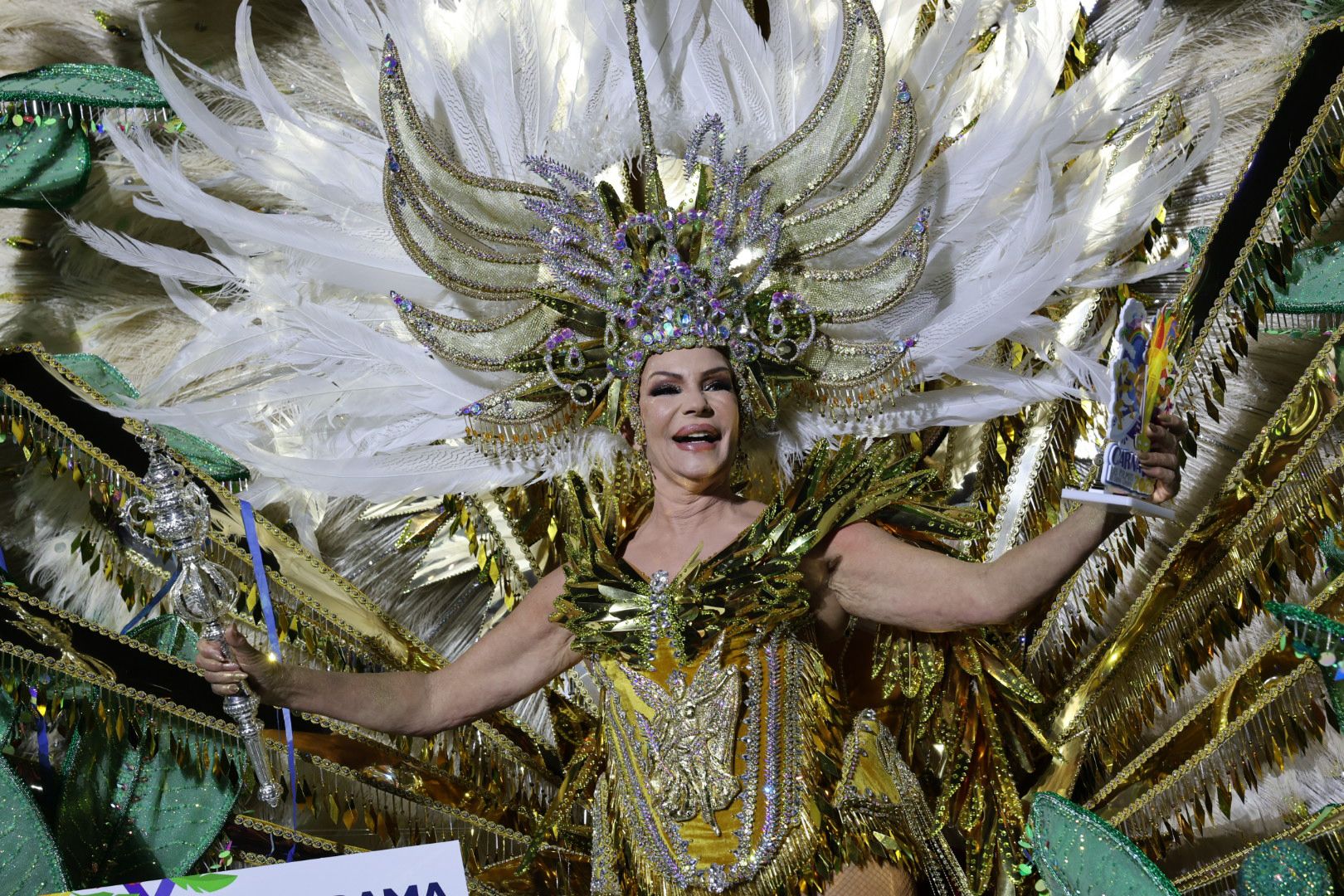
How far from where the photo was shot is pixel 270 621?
96.0 inches

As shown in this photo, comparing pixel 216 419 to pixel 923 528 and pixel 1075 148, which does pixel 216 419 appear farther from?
pixel 1075 148

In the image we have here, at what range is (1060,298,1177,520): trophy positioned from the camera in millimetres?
1926

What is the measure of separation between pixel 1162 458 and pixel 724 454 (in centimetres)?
83

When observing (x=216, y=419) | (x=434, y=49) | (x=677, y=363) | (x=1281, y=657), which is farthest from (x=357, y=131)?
(x=1281, y=657)

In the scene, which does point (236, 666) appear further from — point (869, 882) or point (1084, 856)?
point (1084, 856)

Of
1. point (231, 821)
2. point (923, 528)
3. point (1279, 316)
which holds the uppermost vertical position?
point (1279, 316)

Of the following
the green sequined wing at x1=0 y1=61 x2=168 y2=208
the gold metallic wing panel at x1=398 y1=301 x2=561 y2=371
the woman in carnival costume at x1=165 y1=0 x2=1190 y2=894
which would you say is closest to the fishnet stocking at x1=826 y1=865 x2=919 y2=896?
the woman in carnival costume at x1=165 y1=0 x2=1190 y2=894

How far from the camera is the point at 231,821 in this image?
9.52 feet

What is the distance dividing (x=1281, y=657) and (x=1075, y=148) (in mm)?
1051

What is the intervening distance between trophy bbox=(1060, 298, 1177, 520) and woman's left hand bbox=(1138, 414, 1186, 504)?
0.6 inches

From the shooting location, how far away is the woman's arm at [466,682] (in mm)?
2551

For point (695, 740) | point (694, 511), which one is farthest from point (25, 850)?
point (694, 511)

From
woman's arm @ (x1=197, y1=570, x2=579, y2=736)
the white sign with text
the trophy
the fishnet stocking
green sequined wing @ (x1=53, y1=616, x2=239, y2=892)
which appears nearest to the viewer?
the trophy

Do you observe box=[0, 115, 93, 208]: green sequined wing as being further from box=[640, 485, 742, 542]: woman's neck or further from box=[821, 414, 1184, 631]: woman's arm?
box=[821, 414, 1184, 631]: woman's arm
